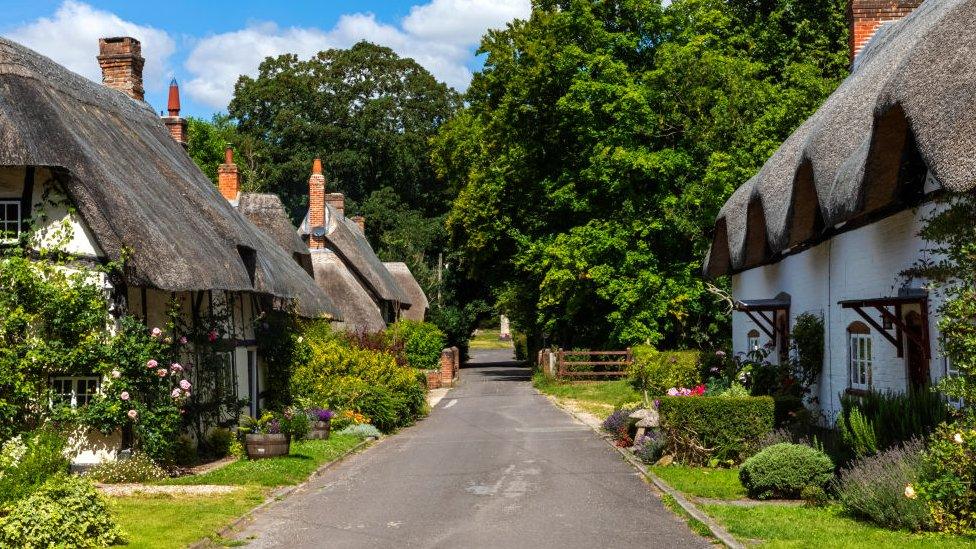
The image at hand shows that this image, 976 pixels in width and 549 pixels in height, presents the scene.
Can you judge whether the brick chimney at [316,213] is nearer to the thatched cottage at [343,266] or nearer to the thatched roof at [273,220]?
the thatched cottage at [343,266]

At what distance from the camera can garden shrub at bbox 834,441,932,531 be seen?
34.5 ft

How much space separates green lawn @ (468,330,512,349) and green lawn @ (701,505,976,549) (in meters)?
73.4

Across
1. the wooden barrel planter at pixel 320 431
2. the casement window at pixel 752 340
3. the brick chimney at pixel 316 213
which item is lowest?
the wooden barrel planter at pixel 320 431

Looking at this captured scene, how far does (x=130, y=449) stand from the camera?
52.4 feet

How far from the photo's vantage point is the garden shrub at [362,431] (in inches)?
923

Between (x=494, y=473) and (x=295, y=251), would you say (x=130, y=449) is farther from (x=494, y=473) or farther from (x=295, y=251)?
(x=295, y=251)

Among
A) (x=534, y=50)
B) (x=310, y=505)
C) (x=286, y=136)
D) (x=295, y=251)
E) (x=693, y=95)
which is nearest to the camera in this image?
(x=310, y=505)

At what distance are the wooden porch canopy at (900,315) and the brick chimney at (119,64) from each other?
18.1m

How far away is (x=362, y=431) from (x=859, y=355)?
37.9 feet

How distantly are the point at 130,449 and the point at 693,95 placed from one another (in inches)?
995

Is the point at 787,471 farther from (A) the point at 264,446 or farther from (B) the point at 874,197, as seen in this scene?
(A) the point at 264,446

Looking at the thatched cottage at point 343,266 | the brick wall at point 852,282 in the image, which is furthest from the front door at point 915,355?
the thatched cottage at point 343,266

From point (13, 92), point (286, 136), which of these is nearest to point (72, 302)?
point (13, 92)

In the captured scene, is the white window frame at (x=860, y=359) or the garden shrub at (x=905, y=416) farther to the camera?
the white window frame at (x=860, y=359)
